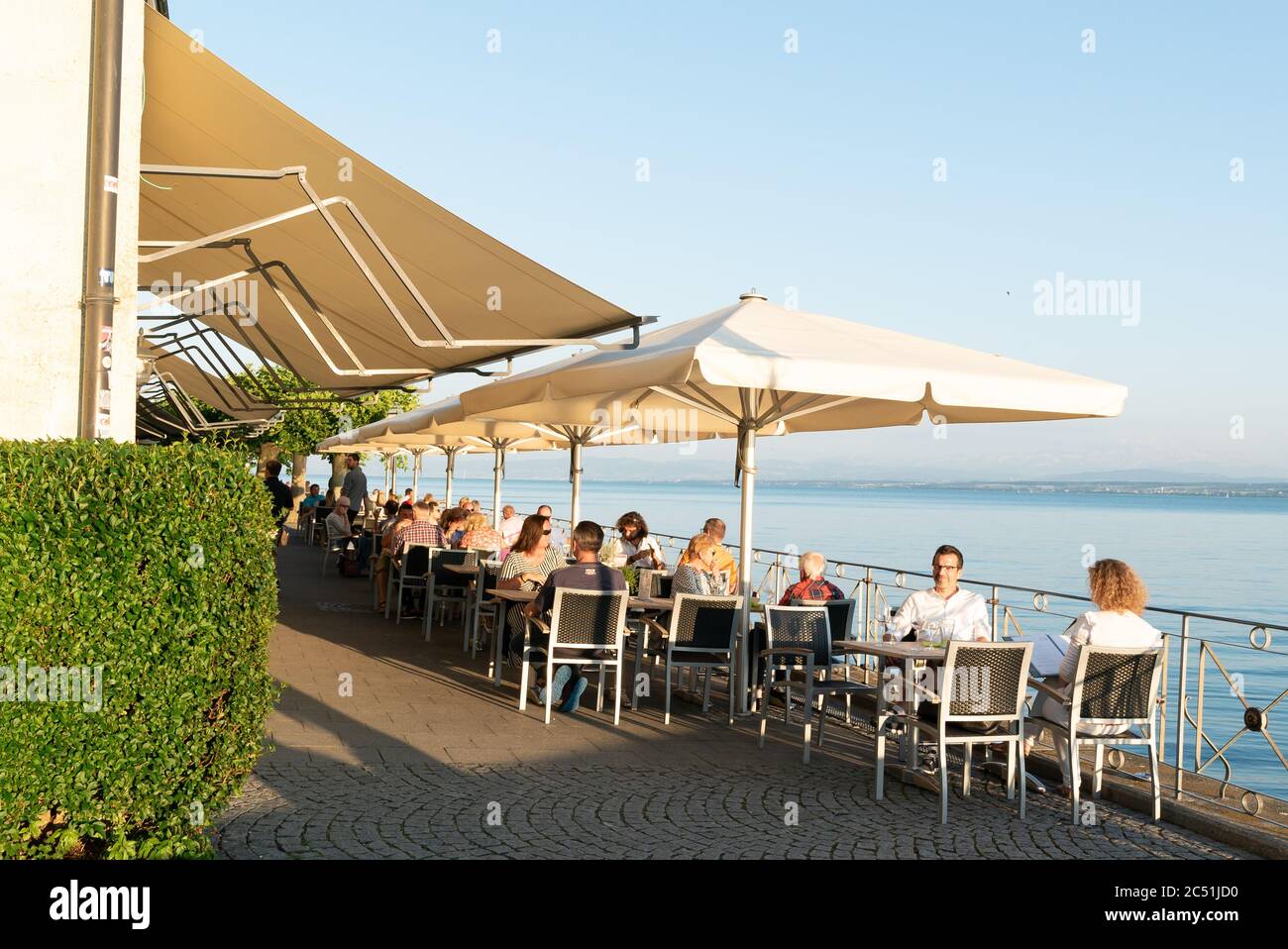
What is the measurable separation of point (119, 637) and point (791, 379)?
3.68 m

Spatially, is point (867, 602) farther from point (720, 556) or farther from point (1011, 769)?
point (1011, 769)

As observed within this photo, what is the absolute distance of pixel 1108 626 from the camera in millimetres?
6680

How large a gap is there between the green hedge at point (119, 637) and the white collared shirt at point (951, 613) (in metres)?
4.48

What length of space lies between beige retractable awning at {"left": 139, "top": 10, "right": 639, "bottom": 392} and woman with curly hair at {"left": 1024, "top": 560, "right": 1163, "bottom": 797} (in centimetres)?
325

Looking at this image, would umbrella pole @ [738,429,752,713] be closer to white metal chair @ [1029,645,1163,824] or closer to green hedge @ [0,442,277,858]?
white metal chair @ [1029,645,1163,824]

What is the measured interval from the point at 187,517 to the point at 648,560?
800cm

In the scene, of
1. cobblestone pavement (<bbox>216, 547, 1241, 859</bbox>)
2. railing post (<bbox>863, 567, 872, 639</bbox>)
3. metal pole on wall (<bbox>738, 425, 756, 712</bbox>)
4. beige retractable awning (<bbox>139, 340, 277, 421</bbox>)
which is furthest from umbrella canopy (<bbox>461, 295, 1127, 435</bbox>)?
beige retractable awning (<bbox>139, 340, 277, 421</bbox>)

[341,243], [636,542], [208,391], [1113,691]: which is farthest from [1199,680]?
[208,391]

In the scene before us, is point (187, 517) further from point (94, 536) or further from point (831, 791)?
point (831, 791)

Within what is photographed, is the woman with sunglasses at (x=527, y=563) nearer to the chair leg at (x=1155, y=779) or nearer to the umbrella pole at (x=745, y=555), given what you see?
the umbrella pole at (x=745, y=555)

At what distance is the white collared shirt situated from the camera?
7.53m

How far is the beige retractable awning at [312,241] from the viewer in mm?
6469

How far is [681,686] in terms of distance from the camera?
9945 millimetres
